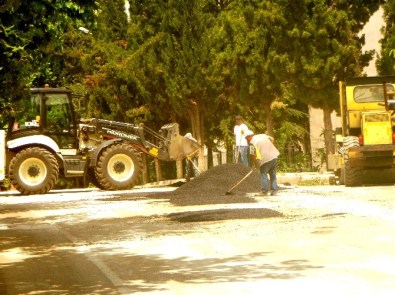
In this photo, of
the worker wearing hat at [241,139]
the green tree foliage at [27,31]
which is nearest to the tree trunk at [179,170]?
the worker wearing hat at [241,139]

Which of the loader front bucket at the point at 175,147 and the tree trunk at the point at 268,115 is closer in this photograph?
the loader front bucket at the point at 175,147

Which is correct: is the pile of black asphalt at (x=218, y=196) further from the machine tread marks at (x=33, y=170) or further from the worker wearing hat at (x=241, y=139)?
the machine tread marks at (x=33, y=170)

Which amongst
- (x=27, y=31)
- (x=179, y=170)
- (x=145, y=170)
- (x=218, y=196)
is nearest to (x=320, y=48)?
(x=179, y=170)

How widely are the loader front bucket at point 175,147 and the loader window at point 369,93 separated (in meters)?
5.58

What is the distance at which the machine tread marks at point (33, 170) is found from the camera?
30.2 meters

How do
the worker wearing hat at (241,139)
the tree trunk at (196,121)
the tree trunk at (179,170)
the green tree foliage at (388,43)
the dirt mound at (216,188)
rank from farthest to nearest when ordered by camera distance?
1. the tree trunk at (179,170)
2. the tree trunk at (196,121)
3. the green tree foliage at (388,43)
4. the worker wearing hat at (241,139)
5. the dirt mound at (216,188)

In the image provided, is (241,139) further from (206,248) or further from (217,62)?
(206,248)

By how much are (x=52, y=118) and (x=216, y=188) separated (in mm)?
6707

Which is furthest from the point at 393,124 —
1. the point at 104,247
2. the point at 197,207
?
the point at 104,247

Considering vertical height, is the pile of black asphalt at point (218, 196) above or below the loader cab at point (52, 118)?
below

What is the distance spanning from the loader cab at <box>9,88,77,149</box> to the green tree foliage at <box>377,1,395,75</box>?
35.0ft

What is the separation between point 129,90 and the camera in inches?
1726

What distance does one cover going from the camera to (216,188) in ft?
89.0

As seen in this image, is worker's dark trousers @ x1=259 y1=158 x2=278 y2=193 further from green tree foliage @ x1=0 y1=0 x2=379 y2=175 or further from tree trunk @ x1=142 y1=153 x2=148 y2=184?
tree trunk @ x1=142 y1=153 x2=148 y2=184
